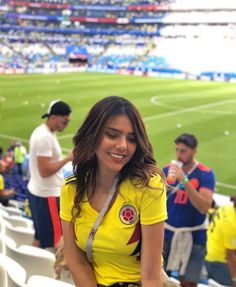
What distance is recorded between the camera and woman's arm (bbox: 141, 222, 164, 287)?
191 centimetres

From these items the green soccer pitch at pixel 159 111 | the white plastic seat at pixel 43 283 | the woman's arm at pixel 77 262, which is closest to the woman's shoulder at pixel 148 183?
the woman's arm at pixel 77 262

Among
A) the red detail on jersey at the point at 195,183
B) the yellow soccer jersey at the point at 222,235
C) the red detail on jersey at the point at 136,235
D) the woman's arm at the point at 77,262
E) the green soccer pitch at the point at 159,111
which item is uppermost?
the red detail on jersey at the point at 136,235

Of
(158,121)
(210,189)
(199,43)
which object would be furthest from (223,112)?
(199,43)

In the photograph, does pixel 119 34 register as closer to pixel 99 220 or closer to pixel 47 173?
pixel 47 173

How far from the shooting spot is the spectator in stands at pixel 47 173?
4297mm

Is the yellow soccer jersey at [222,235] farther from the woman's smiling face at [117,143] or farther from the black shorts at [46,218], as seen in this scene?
the woman's smiling face at [117,143]

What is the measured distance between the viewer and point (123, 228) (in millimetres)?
1926

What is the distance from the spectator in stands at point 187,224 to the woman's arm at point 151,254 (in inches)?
82.7

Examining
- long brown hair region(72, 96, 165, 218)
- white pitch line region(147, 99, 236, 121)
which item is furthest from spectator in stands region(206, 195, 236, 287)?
white pitch line region(147, 99, 236, 121)

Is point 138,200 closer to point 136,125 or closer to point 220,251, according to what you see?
point 136,125

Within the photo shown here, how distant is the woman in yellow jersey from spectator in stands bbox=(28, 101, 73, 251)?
82.0 inches

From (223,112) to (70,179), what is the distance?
67.6ft

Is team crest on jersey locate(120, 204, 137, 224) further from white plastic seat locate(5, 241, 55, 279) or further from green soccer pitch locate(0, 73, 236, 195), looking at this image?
green soccer pitch locate(0, 73, 236, 195)

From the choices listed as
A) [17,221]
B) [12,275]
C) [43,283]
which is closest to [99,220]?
[43,283]
